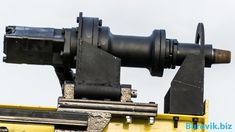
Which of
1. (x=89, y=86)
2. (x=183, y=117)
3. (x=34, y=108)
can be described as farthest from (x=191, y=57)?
(x=34, y=108)

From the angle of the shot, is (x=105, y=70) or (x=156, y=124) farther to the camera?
(x=105, y=70)

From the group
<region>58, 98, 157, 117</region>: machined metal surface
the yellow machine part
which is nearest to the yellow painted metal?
the yellow machine part

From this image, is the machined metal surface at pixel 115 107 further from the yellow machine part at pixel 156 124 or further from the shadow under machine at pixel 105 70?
the yellow machine part at pixel 156 124

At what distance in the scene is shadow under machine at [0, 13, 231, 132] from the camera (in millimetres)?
8945

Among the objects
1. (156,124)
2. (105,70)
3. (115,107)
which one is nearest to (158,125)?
(156,124)

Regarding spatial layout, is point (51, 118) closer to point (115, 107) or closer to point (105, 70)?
point (115, 107)

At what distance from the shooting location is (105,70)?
934cm

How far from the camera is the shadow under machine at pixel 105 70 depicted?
895 centimetres

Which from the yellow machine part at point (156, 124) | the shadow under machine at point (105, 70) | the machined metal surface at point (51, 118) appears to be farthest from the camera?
the yellow machine part at point (156, 124)

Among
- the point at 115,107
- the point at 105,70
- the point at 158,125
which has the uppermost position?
the point at 105,70

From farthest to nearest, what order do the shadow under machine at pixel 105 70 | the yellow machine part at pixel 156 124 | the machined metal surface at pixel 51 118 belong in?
the yellow machine part at pixel 156 124, the shadow under machine at pixel 105 70, the machined metal surface at pixel 51 118

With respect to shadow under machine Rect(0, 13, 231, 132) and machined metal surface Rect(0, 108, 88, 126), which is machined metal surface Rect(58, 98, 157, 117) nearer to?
shadow under machine Rect(0, 13, 231, 132)

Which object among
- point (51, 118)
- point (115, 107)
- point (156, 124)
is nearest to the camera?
point (51, 118)

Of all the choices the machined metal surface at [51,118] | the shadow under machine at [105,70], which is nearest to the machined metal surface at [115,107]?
the shadow under machine at [105,70]
